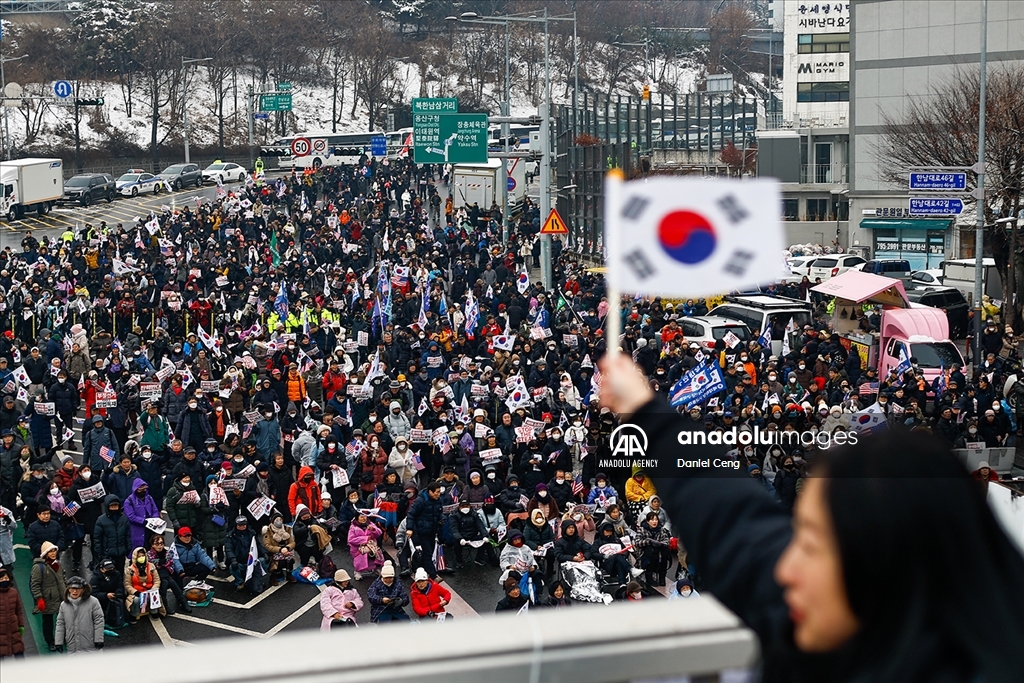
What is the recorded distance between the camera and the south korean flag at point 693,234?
2354 millimetres

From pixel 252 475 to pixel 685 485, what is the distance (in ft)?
42.2

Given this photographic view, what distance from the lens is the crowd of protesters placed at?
43.6 ft

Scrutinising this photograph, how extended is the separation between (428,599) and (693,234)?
9.75 metres

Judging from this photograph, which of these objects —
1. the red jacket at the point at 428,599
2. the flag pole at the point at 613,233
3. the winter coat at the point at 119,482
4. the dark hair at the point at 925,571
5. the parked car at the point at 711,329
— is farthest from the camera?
the parked car at the point at 711,329

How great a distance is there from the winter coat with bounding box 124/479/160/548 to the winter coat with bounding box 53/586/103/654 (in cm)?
221

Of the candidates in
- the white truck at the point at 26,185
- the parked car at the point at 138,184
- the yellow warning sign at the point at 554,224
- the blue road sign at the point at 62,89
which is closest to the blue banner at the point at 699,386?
the yellow warning sign at the point at 554,224

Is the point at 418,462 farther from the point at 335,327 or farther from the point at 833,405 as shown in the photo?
the point at 335,327

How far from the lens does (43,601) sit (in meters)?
12.0

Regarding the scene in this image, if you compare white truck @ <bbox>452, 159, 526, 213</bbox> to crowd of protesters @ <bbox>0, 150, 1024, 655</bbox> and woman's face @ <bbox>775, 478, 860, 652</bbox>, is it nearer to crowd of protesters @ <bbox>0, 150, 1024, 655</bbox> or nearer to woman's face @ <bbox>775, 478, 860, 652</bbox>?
crowd of protesters @ <bbox>0, 150, 1024, 655</bbox>

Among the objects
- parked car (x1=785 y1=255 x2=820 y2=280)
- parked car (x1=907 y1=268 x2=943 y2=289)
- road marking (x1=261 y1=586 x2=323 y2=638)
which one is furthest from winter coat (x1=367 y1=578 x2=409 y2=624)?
parked car (x1=785 y1=255 x2=820 y2=280)

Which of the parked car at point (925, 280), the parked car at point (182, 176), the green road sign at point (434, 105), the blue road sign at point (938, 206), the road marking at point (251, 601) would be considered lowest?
the road marking at point (251, 601)

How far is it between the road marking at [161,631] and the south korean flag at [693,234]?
10.4 meters

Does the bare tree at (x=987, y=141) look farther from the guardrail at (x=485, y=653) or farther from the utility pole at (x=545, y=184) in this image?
the guardrail at (x=485, y=653)

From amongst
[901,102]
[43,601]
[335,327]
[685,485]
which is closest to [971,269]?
[901,102]
